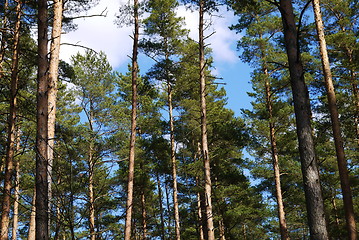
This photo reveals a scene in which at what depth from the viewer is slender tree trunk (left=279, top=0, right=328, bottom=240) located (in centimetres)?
347

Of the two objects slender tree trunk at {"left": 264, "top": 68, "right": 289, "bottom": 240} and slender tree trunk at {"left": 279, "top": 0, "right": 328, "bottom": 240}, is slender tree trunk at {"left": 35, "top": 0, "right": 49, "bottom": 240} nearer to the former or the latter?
slender tree trunk at {"left": 279, "top": 0, "right": 328, "bottom": 240}

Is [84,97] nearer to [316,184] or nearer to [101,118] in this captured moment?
[101,118]

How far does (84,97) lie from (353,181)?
16391 mm

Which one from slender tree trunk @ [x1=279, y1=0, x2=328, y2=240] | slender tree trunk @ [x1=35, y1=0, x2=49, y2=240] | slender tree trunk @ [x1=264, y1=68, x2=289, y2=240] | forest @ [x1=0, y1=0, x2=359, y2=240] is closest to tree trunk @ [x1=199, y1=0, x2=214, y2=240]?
forest @ [x1=0, y1=0, x2=359, y2=240]

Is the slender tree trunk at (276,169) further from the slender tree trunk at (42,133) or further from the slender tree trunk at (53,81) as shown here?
the slender tree trunk at (42,133)

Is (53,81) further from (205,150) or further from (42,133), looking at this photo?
(205,150)

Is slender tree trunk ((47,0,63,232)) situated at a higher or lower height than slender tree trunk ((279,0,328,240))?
higher

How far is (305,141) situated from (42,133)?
144 inches

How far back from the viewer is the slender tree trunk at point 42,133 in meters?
3.95

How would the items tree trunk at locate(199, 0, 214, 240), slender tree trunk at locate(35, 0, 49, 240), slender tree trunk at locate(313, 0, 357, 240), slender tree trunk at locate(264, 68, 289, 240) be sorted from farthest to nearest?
slender tree trunk at locate(264, 68, 289, 240) < slender tree trunk at locate(313, 0, 357, 240) < tree trunk at locate(199, 0, 214, 240) < slender tree trunk at locate(35, 0, 49, 240)

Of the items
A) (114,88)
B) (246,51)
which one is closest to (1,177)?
(114,88)

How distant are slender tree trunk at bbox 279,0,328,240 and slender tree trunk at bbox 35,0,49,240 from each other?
3.12 m

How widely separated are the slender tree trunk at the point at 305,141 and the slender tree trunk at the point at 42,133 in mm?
3122

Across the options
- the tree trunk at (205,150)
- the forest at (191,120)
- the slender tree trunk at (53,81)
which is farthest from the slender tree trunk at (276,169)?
the slender tree trunk at (53,81)
